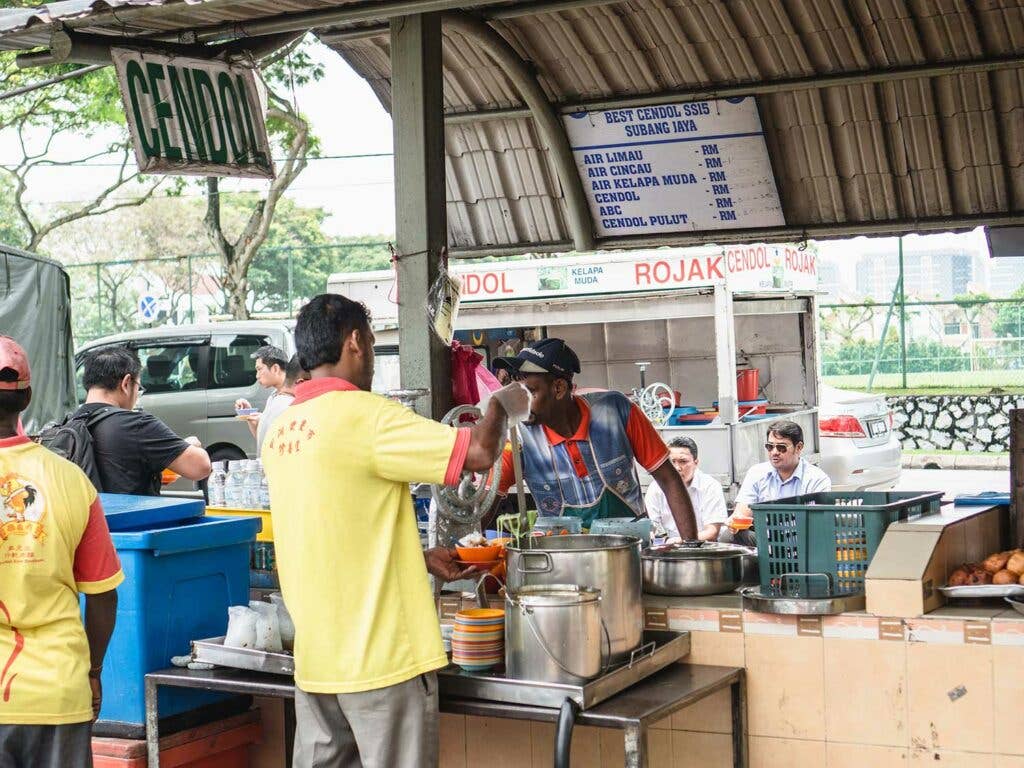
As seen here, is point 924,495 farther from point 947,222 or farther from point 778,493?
point 778,493

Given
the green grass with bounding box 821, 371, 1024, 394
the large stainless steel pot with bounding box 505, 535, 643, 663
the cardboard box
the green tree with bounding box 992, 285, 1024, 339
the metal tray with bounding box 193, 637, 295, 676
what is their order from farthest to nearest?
the green grass with bounding box 821, 371, 1024, 394, the green tree with bounding box 992, 285, 1024, 339, the metal tray with bounding box 193, 637, 295, 676, the cardboard box, the large stainless steel pot with bounding box 505, 535, 643, 663

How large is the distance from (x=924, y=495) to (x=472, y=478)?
169 centimetres

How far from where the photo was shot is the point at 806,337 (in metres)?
13.7

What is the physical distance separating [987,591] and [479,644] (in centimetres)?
161

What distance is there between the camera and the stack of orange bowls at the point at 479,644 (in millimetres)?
3848

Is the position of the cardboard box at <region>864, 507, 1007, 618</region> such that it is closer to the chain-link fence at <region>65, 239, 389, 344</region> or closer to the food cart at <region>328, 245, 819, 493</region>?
the food cart at <region>328, 245, 819, 493</region>

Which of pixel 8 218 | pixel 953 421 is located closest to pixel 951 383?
pixel 953 421

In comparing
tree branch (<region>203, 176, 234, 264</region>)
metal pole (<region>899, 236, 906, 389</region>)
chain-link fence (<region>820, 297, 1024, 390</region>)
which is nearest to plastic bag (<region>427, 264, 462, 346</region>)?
tree branch (<region>203, 176, 234, 264</region>)

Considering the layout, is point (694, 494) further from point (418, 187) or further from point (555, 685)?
point (555, 685)

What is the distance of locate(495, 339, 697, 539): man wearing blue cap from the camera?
209 inches

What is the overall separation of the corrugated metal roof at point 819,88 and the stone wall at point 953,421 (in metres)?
12.4

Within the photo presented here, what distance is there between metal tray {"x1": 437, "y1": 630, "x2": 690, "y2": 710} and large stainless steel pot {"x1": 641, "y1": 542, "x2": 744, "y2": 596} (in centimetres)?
33

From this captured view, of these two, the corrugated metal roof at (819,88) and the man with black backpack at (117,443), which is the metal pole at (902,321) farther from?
the man with black backpack at (117,443)

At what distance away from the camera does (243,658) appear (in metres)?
4.09
